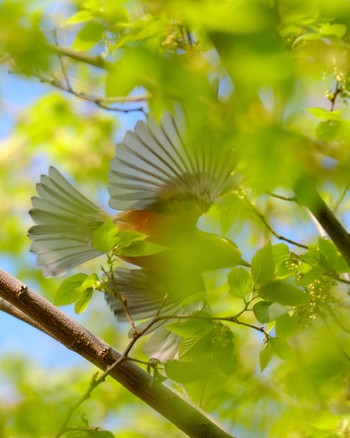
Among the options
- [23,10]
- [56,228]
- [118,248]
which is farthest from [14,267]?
[23,10]

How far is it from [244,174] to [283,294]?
410 mm

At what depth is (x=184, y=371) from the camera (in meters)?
1.54

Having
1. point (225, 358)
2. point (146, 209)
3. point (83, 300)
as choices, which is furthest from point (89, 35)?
point (225, 358)

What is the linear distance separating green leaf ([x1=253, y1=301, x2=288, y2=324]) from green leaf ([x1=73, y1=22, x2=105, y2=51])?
109 cm

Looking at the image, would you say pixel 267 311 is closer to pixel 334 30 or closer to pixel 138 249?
pixel 138 249

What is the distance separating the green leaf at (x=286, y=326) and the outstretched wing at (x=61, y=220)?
0.69 metres

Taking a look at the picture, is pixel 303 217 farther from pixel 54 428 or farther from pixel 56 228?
pixel 54 428

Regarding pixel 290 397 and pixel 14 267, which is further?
pixel 14 267

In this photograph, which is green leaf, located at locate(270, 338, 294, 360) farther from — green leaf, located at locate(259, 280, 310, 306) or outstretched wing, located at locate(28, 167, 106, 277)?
outstretched wing, located at locate(28, 167, 106, 277)

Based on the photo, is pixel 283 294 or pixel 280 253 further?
pixel 280 253

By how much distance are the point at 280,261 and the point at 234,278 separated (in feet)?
A: 0.67

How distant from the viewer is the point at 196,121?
1.05 m

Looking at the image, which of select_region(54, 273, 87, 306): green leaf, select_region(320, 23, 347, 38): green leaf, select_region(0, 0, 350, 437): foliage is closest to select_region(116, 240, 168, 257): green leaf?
select_region(0, 0, 350, 437): foliage

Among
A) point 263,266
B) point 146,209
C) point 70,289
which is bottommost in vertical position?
point 70,289
